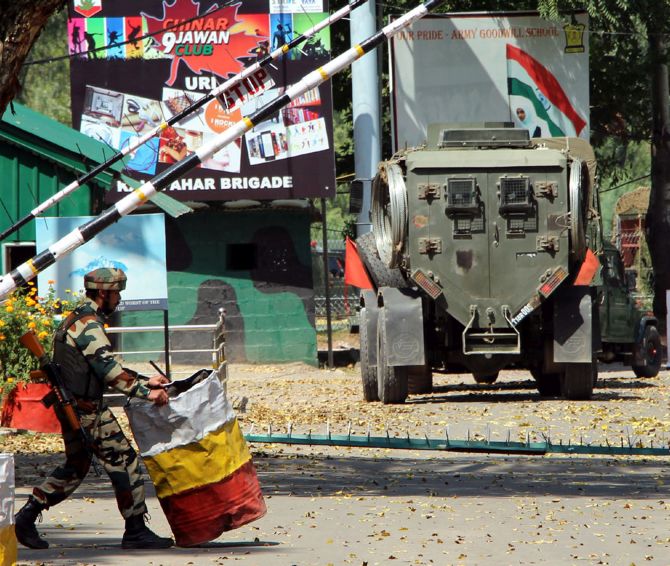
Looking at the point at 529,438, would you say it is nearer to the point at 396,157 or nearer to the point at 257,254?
the point at 396,157

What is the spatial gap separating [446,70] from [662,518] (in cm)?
1697

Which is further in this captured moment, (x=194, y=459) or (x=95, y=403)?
(x=95, y=403)

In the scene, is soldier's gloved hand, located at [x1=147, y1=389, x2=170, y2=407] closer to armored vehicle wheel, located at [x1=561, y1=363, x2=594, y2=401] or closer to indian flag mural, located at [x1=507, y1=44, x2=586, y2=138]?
armored vehicle wheel, located at [x1=561, y1=363, x2=594, y2=401]

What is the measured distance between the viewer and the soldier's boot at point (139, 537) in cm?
896

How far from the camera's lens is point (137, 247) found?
1797 cm

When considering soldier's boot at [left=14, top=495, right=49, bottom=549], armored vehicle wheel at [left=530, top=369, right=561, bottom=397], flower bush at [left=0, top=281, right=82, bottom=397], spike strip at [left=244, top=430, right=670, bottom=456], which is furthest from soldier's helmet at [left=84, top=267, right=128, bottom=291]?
armored vehicle wheel at [left=530, top=369, right=561, bottom=397]

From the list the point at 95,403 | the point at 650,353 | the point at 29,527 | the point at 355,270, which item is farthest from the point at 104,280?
the point at 650,353

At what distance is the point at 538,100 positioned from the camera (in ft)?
88.5

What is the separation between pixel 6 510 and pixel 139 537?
74.3 inches

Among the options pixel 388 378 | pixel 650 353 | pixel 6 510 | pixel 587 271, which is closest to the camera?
pixel 6 510

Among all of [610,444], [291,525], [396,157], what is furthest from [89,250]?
[291,525]

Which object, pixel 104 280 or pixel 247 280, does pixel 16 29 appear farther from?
pixel 247 280

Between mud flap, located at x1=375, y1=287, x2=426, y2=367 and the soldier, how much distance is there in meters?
9.65

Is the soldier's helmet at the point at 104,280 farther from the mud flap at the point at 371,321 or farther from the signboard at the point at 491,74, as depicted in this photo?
the signboard at the point at 491,74
